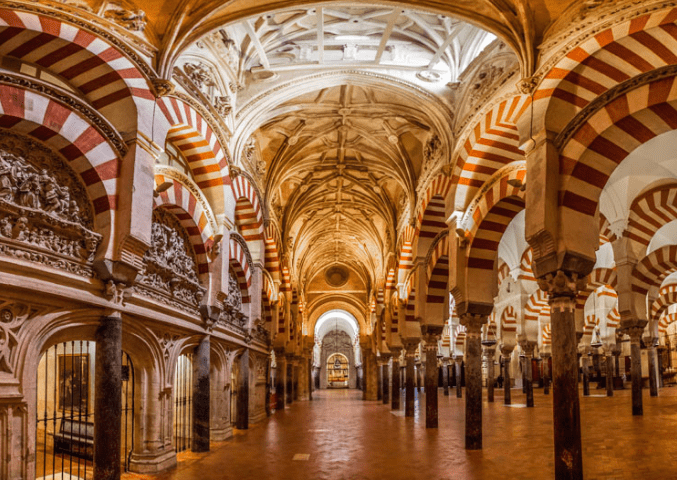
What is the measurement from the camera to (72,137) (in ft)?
20.2

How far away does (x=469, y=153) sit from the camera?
31.6ft

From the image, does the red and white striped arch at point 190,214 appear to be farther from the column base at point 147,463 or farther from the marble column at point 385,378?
the marble column at point 385,378

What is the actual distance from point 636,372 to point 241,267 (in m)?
7.99

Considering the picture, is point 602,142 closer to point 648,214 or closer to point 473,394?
point 473,394

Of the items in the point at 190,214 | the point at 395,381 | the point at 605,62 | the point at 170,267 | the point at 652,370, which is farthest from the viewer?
the point at 395,381

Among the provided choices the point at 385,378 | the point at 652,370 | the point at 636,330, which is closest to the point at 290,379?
the point at 385,378

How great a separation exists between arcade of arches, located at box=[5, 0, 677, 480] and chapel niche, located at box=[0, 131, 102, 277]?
22mm

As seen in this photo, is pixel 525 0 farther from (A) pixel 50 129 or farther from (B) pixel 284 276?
(B) pixel 284 276

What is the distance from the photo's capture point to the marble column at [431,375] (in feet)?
37.8

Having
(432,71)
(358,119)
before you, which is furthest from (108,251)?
(358,119)

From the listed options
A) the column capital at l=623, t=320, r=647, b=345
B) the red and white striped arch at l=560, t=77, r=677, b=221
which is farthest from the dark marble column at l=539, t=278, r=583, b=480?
the column capital at l=623, t=320, r=647, b=345

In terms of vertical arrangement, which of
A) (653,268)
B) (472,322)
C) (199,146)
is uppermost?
(199,146)

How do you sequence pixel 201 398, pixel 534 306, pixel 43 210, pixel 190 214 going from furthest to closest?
pixel 534 306 → pixel 201 398 → pixel 190 214 → pixel 43 210

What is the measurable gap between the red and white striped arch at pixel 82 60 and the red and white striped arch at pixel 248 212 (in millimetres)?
4567
